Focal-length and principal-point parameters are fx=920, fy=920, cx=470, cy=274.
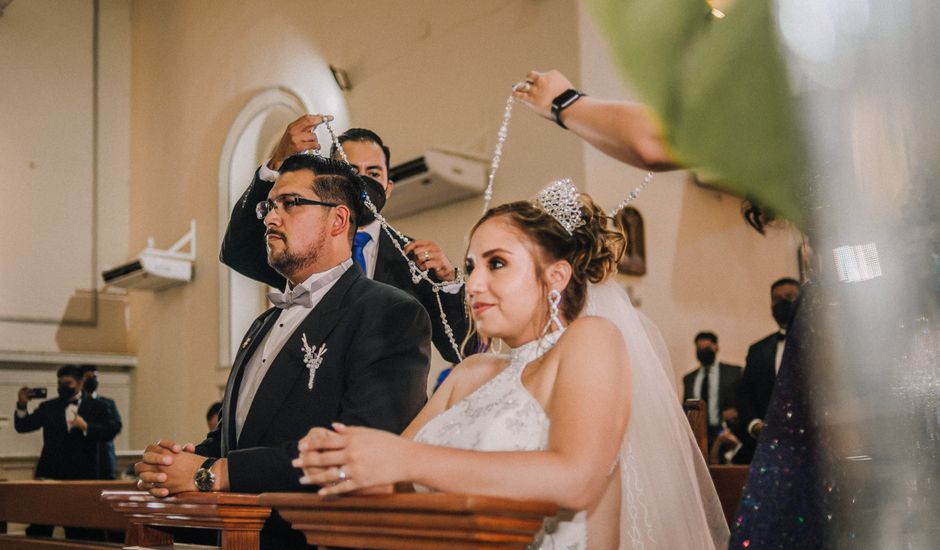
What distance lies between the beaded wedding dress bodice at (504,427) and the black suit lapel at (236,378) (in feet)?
2.77

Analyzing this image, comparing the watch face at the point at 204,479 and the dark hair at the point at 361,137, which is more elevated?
the dark hair at the point at 361,137

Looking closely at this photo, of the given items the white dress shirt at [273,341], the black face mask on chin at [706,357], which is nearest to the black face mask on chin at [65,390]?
the black face mask on chin at [706,357]

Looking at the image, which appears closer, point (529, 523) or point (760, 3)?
point (760, 3)

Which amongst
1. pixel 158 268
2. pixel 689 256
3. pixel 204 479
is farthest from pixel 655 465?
pixel 158 268

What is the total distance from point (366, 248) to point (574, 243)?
126 centimetres

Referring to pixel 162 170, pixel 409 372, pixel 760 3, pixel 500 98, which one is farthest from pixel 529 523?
pixel 162 170

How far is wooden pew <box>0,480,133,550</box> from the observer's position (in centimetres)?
288

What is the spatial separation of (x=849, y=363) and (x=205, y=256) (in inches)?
329

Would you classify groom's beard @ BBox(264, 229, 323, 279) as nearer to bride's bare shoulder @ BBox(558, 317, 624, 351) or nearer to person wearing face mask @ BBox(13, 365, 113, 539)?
bride's bare shoulder @ BBox(558, 317, 624, 351)

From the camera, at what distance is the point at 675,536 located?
1.71m

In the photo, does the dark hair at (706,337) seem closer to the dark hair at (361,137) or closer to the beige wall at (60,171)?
the dark hair at (361,137)

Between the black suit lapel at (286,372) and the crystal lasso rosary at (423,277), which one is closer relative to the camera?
the black suit lapel at (286,372)

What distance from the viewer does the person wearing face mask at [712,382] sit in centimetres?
538

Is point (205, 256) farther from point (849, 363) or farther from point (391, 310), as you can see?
point (849, 363)
